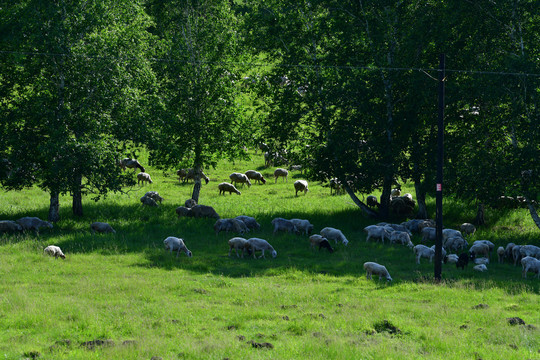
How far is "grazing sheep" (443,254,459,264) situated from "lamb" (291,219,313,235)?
7710 millimetres

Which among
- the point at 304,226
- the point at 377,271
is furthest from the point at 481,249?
the point at 304,226

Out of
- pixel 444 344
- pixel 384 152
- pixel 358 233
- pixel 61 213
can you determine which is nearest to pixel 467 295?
pixel 444 344

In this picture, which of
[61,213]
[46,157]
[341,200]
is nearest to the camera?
[46,157]

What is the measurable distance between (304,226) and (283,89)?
34.0ft

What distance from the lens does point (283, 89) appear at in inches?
1489

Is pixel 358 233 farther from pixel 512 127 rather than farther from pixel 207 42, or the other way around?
pixel 207 42

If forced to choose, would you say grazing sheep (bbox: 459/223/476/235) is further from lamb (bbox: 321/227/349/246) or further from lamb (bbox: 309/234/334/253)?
lamb (bbox: 309/234/334/253)

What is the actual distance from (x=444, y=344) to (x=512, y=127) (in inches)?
780

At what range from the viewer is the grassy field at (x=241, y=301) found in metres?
13.8

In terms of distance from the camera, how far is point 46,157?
2944 centimetres

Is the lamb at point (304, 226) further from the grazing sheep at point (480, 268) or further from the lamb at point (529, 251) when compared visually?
the lamb at point (529, 251)

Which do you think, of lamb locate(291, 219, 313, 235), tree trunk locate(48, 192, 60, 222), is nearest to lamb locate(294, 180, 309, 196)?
lamb locate(291, 219, 313, 235)

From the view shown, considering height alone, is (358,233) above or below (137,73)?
below

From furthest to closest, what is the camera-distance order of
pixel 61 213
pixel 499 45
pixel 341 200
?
pixel 341 200
pixel 61 213
pixel 499 45
